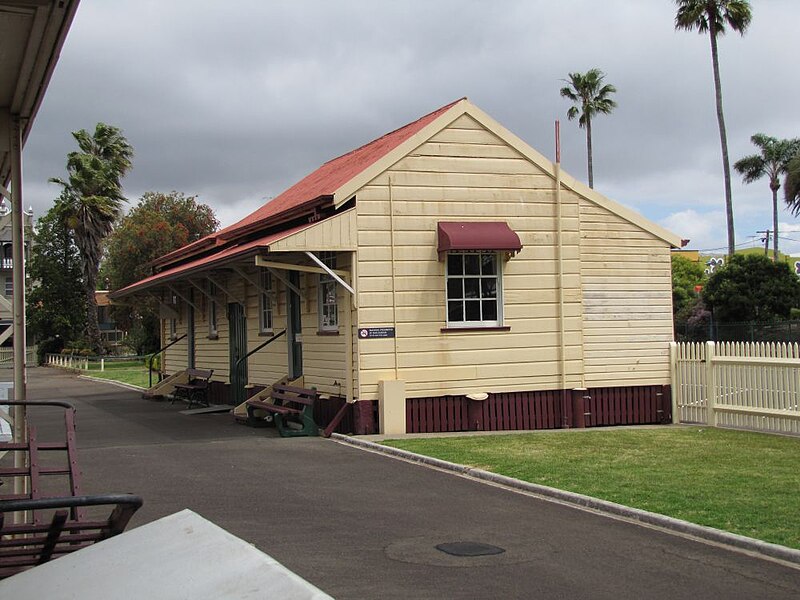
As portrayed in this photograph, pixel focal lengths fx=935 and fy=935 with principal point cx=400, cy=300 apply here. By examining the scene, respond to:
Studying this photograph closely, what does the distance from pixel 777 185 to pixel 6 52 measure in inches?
2596

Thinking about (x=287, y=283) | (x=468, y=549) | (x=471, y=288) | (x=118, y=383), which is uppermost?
(x=287, y=283)

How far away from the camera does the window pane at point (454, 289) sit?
16.5 metres

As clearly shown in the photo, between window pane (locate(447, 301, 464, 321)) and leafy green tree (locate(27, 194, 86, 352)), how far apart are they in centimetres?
5310

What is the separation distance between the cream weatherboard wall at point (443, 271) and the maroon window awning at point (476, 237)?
0.94 ft

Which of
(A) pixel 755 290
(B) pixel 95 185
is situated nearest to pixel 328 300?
(A) pixel 755 290

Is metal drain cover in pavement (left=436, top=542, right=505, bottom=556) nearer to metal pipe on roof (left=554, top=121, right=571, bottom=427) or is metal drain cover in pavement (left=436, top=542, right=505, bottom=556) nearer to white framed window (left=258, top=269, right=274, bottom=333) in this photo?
metal pipe on roof (left=554, top=121, right=571, bottom=427)

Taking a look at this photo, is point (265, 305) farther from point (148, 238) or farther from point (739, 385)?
point (148, 238)

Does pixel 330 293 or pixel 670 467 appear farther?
pixel 330 293

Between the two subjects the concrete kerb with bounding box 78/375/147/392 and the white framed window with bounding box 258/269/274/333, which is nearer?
the white framed window with bounding box 258/269/274/333

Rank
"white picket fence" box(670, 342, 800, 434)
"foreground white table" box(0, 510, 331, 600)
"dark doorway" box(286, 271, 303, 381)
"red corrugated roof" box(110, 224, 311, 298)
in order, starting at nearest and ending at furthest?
"foreground white table" box(0, 510, 331, 600) < "red corrugated roof" box(110, 224, 311, 298) < "white picket fence" box(670, 342, 800, 434) < "dark doorway" box(286, 271, 303, 381)

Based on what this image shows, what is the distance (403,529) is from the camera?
28.2 ft

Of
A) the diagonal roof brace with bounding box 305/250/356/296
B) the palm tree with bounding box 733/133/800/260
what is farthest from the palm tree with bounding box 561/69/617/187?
the diagonal roof brace with bounding box 305/250/356/296

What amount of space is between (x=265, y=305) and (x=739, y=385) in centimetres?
971

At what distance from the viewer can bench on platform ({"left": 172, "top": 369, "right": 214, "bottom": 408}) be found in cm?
2267
